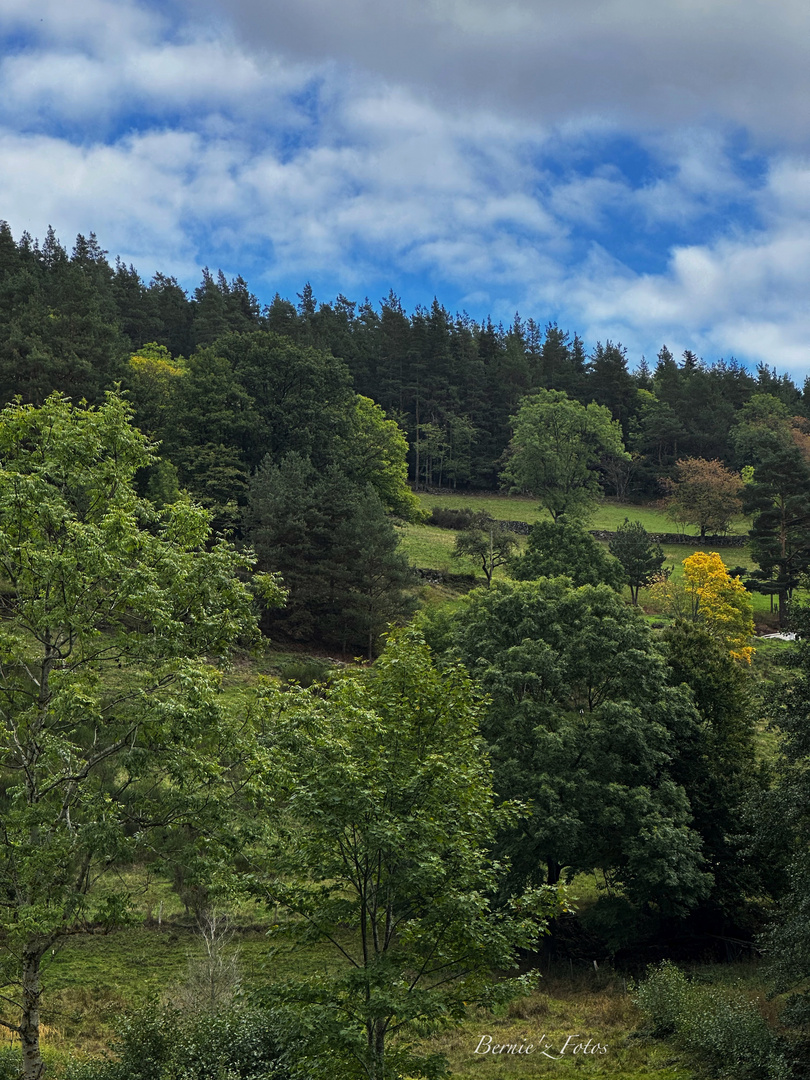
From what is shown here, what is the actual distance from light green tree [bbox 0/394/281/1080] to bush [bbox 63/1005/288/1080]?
2001 mm

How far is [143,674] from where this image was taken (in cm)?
1461

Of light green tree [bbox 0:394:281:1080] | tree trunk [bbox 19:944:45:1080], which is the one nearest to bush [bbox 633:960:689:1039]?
light green tree [bbox 0:394:281:1080]

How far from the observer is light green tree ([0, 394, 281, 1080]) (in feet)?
43.2

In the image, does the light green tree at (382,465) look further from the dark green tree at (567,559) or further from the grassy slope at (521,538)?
the dark green tree at (567,559)

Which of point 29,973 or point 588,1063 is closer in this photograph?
point 29,973

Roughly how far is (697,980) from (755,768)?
7.96m

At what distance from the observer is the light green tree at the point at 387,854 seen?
1262 cm

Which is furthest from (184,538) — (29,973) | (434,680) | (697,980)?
(697,980)

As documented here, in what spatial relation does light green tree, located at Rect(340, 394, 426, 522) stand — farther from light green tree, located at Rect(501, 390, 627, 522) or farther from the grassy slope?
light green tree, located at Rect(501, 390, 627, 522)

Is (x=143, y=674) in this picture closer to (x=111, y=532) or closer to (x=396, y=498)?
(x=111, y=532)

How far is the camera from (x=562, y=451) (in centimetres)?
8456
